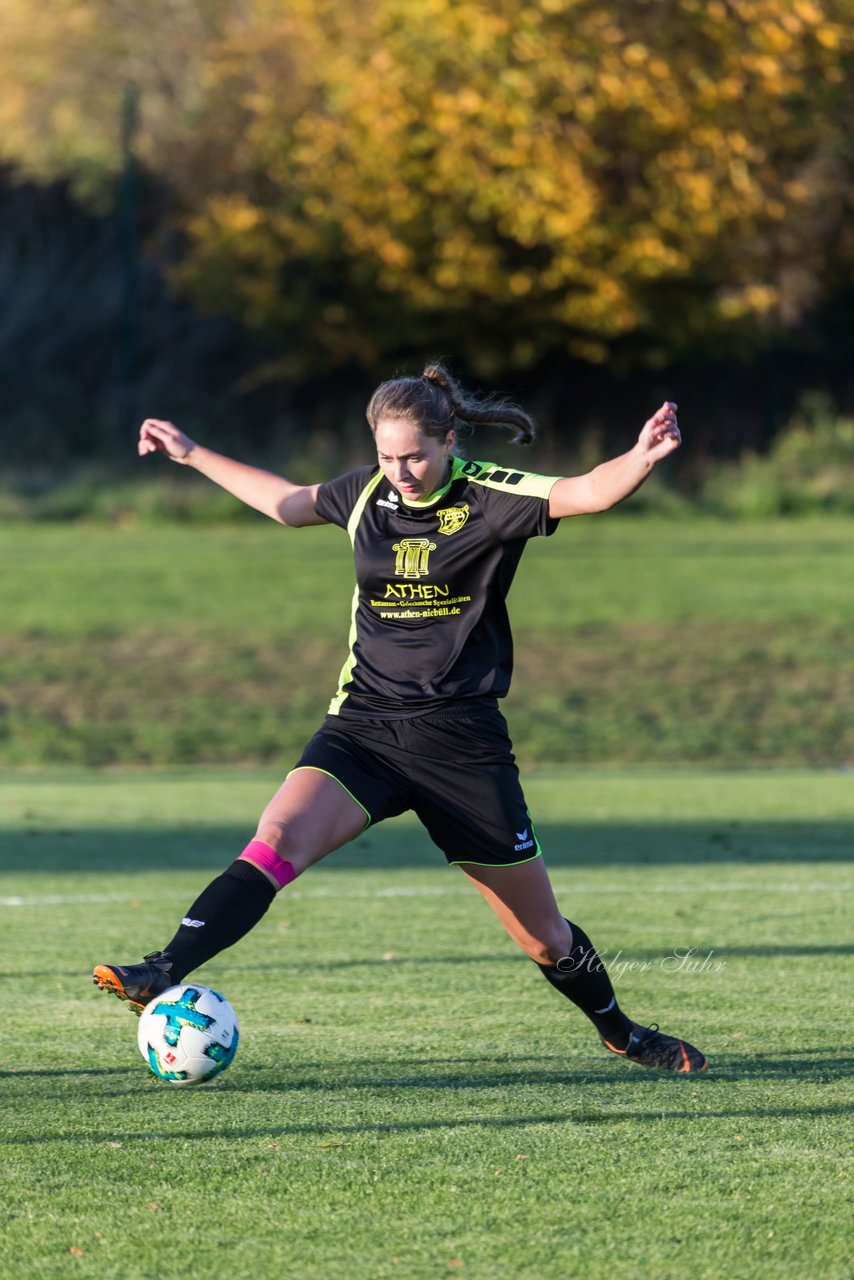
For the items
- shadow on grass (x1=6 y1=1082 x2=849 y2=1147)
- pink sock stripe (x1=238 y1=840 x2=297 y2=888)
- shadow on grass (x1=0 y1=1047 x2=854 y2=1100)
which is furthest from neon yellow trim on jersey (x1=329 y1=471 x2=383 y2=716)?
shadow on grass (x1=6 y1=1082 x2=849 y2=1147)

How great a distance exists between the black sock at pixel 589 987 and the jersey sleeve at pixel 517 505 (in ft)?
4.06

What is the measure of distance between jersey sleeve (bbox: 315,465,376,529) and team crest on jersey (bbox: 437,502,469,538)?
0.33 metres

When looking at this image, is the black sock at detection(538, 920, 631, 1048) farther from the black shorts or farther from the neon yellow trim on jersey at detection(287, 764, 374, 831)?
the neon yellow trim on jersey at detection(287, 764, 374, 831)

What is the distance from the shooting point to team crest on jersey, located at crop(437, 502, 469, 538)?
5453mm

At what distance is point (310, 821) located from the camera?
5.27 meters

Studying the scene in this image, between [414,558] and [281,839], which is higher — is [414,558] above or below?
above

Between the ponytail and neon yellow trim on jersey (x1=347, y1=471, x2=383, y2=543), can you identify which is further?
neon yellow trim on jersey (x1=347, y1=471, x2=383, y2=543)

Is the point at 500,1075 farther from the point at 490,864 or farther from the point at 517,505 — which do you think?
the point at 517,505

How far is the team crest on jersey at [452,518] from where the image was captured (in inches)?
215

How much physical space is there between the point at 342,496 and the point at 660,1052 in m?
2.01

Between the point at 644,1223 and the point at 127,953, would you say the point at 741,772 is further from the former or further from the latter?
the point at 644,1223

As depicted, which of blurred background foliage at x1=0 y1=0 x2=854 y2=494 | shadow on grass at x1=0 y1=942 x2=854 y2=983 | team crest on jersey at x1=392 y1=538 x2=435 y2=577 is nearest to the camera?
team crest on jersey at x1=392 y1=538 x2=435 y2=577

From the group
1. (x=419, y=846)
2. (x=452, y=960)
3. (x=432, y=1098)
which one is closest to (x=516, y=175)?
(x=419, y=846)

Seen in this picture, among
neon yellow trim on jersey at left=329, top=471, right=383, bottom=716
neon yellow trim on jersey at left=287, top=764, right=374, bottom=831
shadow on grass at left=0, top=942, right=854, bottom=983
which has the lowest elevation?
shadow on grass at left=0, top=942, right=854, bottom=983
